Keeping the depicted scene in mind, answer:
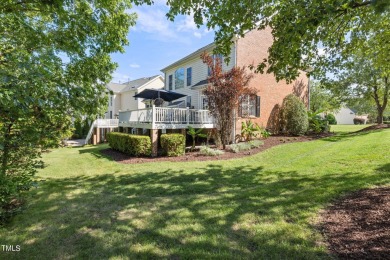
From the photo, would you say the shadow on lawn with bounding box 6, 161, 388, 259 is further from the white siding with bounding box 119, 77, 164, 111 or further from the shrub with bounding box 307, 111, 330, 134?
the white siding with bounding box 119, 77, 164, 111

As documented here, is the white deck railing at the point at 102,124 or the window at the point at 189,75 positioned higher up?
the window at the point at 189,75

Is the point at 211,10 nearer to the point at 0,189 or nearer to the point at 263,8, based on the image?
the point at 263,8

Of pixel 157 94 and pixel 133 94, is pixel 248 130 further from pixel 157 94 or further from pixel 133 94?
pixel 133 94

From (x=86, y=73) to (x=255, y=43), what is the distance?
13730 mm

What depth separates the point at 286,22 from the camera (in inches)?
194

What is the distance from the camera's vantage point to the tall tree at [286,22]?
14.3 feet

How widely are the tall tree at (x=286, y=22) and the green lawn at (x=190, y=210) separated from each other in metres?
3.41

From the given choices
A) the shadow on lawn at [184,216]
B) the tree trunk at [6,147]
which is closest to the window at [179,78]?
the shadow on lawn at [184,216]

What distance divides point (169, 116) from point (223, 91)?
3.30m

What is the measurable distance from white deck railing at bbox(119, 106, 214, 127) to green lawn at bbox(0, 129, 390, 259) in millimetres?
3854

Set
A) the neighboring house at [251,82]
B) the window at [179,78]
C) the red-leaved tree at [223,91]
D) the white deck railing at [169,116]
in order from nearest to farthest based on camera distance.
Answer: the red-leaved tree at [223,91], the white deck railing at [169,116], the neighboring house at [251,82], the window at [179,78]

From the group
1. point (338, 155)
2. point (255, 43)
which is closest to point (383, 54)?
point (338, 155)

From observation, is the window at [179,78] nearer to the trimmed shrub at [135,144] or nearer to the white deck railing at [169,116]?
the white deck railing at [169,116]

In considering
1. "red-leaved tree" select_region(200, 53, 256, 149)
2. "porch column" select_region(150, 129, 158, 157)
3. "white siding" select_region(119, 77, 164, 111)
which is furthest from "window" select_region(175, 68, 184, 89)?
"white siding" select_region(119, 77, 164, 111)
